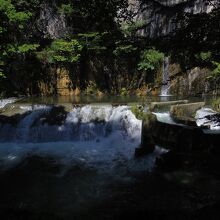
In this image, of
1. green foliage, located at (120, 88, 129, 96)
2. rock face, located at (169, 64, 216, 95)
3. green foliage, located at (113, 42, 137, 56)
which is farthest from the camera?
rock face, located at (169, 64, 216, 95)

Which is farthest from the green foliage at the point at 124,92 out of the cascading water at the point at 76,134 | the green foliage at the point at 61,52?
the cascading water at the point at 76,134

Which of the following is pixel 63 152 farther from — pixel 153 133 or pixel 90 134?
pixel 153 133

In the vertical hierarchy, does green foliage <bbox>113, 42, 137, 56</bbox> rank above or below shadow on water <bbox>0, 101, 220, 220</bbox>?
above

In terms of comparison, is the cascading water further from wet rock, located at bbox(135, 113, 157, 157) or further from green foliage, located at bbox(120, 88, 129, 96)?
green foliage, located at bbox(120, 88, 129, 96)

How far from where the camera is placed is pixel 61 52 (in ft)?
80.7

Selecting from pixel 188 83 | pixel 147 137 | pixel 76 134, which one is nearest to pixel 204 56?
pixel 147 137

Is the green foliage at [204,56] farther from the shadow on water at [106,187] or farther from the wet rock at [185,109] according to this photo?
the wet rock at [185,109]

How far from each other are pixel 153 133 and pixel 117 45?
1016 cm

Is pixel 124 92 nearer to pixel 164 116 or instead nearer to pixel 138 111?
pixel 164 116

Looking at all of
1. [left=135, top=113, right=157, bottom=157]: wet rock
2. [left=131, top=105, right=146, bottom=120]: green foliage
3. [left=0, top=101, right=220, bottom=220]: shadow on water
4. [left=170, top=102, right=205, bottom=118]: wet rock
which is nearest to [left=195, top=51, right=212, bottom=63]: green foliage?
[left=0, top=101, right=220, bottom=220]: shadow on water

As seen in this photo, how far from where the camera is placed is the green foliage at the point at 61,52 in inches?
947

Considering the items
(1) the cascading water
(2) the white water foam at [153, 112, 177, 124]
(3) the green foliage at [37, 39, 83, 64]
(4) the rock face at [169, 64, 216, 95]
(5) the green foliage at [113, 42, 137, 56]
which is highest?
(3) the green foliage at [37, 39, 83, 64]

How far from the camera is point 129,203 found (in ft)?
30.8

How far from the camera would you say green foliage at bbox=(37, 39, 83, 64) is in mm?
24062
